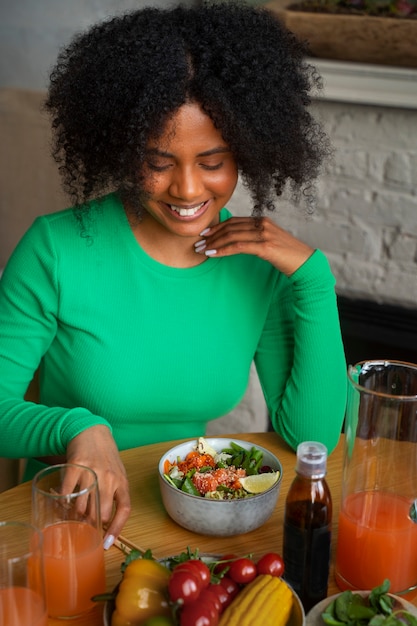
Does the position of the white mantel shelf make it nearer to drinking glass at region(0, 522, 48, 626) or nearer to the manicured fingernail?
the manicured fingernail

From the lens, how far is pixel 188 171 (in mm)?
1265

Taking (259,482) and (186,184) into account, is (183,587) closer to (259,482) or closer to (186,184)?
(259,482)

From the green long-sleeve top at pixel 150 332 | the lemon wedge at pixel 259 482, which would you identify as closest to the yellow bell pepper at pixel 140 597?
the lemon wedge at pixel 259 482

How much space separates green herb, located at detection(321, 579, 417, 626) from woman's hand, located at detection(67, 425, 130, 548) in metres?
Answer: 0.33

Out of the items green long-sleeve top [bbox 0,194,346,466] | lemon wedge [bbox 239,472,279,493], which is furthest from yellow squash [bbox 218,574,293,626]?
green long-sleeve top [bbox 0,194,346,466]

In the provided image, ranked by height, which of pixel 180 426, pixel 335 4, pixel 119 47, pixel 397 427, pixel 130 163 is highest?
pixel 335 4

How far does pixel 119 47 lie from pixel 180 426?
66 centimetres

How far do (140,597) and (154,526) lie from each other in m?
0.31

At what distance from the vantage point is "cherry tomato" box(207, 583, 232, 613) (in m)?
0.83

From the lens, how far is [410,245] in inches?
88.0

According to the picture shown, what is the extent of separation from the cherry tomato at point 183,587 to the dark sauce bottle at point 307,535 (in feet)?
0.53

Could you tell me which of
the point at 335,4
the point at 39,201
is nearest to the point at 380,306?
the point at 335,4

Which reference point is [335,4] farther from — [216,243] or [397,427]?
[397,427]

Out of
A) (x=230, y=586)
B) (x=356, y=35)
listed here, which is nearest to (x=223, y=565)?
(x=230, y=586)
